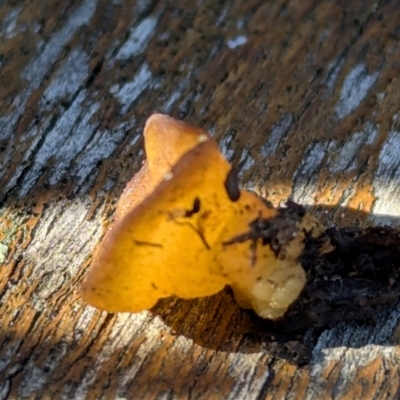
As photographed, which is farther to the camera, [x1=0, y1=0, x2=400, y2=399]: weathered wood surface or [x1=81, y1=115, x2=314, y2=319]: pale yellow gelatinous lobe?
[x1=0, y1=0, x2=400, y2=399]: weathered wood surface

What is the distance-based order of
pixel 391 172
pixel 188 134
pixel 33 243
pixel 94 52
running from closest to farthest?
pixel 188 134 < pixel 33 243 < pixel 391 172 < pixel 94 52

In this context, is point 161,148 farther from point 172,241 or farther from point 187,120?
point 187,120

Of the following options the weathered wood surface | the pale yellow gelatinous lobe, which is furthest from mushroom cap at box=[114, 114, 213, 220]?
the weathered wood surface

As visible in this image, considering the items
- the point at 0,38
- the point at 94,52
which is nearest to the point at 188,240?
the point at 94,52

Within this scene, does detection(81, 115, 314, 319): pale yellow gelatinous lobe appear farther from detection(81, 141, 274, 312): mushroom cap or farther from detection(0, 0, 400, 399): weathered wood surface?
detection(0, 0, 400, 399): weathered wood surface

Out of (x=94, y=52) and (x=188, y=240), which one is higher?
(x=94, y=52)

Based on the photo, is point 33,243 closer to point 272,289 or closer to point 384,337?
point 272,289

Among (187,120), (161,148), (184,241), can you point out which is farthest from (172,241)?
(187,120)
